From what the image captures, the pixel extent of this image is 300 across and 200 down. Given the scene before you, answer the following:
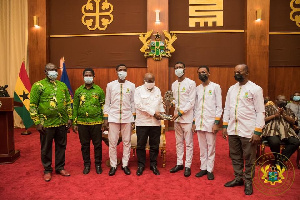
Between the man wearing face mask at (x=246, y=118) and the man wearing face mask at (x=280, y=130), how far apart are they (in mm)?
1198

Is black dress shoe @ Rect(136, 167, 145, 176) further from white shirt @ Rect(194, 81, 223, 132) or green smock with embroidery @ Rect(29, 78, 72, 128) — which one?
green smock with embroidery @ Rect(29, 78, 72, 128)

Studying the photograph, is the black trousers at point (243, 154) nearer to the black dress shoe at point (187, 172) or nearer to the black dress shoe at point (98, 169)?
the black dress shoe at point (187, 172)

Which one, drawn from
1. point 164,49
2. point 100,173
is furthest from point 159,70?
point 100,173

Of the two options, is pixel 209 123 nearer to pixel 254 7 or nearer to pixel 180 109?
pixel 180 109

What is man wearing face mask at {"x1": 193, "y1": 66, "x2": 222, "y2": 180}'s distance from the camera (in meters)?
3.78

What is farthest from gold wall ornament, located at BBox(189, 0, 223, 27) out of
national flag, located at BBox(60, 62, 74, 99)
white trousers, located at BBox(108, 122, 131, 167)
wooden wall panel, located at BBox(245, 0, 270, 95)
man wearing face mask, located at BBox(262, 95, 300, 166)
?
white trousers, located at BBox(108, 122, 131, 167)

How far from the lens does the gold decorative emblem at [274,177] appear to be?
3393 mm

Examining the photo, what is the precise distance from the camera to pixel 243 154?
3.44 m

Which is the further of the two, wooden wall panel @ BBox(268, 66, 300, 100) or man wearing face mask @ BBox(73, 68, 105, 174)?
wooden wall panel @ BBox(268, 66, 300, 100)

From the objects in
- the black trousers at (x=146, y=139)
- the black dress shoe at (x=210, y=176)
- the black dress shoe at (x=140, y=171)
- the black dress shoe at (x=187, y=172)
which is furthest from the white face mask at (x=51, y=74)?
the black dress shoe at (x=210, y=176)

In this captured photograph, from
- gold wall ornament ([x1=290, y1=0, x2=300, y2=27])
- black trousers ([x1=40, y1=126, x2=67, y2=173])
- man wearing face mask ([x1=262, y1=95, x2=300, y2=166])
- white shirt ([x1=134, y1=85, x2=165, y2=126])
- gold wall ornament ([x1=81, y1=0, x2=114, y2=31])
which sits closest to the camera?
black trousers ([x1=40, y1=126, x2=67, y2=173])

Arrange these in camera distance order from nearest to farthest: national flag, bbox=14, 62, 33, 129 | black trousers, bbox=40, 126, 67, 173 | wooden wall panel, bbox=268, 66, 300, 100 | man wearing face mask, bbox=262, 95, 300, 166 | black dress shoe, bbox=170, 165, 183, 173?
black trousers, bbox=40, 126, 67, 173 → black dress shoe, bbox=170, 165, 183, 173 → man wearing face mask, bbox=262, 95, 300, 166 → national flag, bbox=14, 62, 33, 129 → wooden wall panel, bbox=268, 66, 300, 100

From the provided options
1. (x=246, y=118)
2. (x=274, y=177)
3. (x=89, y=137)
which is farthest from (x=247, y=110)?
(x=89, y=137)

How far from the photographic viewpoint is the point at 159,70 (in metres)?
7.77
